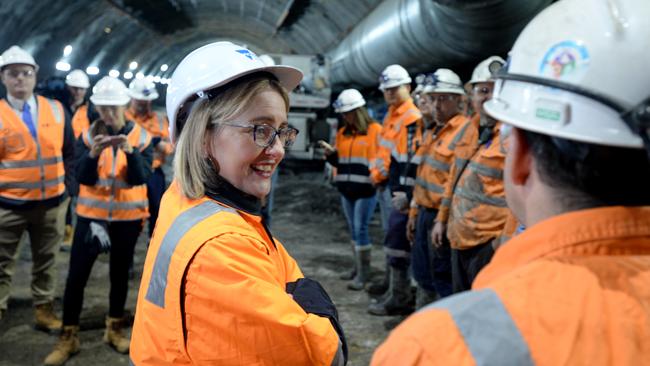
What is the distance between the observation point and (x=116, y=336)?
152 inches

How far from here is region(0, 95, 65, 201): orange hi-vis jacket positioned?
3875 mm

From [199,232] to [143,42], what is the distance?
16.8 m

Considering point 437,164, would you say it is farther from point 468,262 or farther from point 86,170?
point 86,170

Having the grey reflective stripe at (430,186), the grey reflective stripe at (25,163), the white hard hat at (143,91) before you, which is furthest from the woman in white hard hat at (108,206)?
the grey reflective stripe at (430,186)

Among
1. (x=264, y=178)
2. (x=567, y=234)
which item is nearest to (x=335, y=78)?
(x=264, y=178)

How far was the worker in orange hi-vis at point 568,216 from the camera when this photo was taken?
0.70 meters

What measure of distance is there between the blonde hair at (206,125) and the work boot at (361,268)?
4.03 metres

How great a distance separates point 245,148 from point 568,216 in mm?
937

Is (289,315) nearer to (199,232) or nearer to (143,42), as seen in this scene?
(199,232)

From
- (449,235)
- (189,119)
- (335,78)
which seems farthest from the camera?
(335,78)

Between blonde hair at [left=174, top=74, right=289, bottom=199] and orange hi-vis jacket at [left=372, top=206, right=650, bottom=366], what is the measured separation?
87 cm

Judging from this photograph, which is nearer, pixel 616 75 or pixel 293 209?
pixel 616 75

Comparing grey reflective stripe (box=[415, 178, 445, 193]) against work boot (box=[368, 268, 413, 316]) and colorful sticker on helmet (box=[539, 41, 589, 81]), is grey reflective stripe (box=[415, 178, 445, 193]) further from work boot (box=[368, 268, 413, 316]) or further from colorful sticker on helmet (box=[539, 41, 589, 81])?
colorful sticker on helmet (box=[539, 41, 589, 81])

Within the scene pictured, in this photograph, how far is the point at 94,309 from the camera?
455cm
